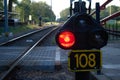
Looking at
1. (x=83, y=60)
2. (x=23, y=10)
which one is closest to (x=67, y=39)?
(x=83, y=60)

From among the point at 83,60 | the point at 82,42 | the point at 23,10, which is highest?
the point at 23,10

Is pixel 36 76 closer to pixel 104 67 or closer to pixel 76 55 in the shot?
pixel 104 67

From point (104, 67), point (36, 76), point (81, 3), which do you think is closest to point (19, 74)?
point (36, 76)

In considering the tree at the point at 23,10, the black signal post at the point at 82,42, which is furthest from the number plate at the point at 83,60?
the tree at the point at 23,10

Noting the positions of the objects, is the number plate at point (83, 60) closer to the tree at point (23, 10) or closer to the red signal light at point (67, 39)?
the red signal light at point (67, 39)

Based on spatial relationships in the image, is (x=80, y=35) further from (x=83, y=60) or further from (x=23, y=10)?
(x=23, y=10)

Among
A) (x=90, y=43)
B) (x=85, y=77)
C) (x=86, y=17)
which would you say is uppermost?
(x=86, y=17)

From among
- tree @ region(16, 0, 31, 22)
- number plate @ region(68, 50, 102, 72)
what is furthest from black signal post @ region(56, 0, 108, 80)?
tree @ region(16, 0, 31, 22)

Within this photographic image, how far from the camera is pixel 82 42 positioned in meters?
3.78

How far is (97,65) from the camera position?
12.7 feet

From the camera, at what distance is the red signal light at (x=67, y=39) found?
3762 mm

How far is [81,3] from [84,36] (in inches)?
25.3

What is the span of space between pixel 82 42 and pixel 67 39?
0.46 ft

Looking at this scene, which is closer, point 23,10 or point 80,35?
point 80,35
